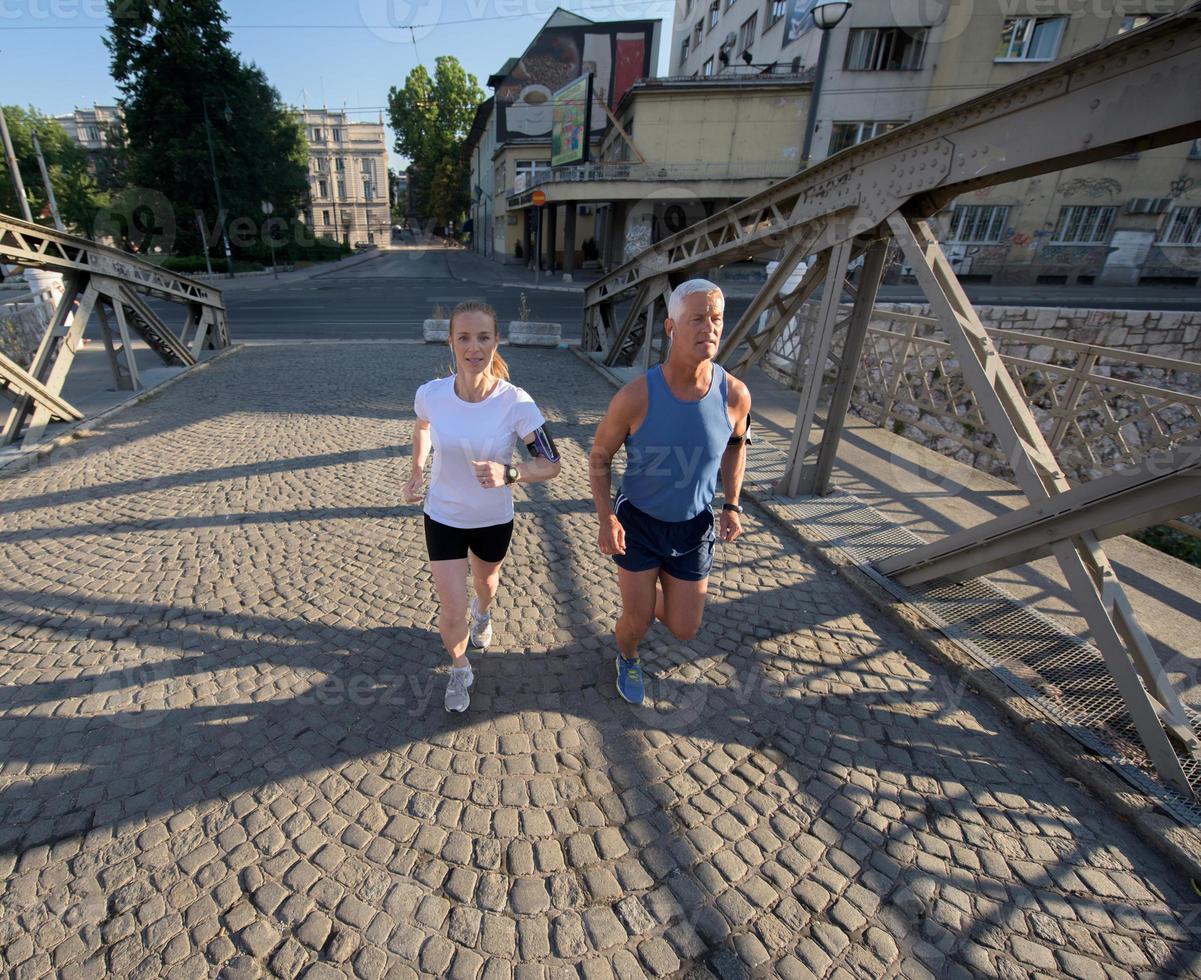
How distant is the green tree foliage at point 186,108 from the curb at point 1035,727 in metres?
37.3

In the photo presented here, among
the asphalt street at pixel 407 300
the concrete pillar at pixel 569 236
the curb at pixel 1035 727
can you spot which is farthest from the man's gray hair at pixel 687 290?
the concrete pillar at pixel 569 236

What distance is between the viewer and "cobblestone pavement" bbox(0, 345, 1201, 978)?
6.49 feet

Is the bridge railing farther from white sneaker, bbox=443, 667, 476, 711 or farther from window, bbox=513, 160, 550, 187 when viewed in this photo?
window, bbox=513, 160, 550, 187

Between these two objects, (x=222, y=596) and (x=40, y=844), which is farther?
(x=222, y=596)

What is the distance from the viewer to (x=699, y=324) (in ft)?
7.92

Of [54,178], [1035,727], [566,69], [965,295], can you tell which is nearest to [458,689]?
[1035,727]

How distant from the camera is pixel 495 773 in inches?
102

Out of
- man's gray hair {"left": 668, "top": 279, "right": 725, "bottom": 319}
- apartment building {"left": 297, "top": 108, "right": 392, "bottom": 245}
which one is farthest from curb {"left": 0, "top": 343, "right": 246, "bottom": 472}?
apartment building {"left": 297, "top": 108, "right": 392, "bottom": 245}

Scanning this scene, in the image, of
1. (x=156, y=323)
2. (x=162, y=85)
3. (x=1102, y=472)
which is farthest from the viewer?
(x=162, y=85)

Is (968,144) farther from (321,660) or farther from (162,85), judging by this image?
(162,85)

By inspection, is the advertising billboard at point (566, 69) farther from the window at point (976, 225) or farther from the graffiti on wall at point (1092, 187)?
the graffiti on wall at point (1092, 187)

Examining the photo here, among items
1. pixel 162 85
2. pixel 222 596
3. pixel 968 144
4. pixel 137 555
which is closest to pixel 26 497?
pixel 137 555

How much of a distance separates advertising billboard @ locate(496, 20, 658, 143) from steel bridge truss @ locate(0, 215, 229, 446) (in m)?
33.7

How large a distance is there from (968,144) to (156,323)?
1085cm
